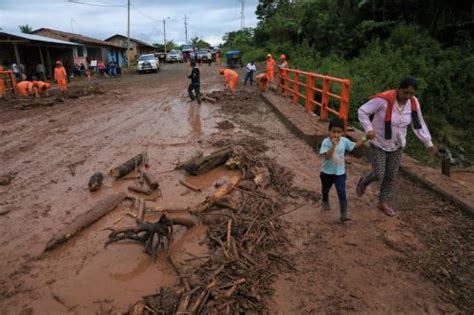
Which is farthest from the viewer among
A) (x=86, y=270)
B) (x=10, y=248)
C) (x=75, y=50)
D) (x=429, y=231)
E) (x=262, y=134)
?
(x=75, y=50)

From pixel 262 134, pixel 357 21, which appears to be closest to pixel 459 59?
pixel 357 21

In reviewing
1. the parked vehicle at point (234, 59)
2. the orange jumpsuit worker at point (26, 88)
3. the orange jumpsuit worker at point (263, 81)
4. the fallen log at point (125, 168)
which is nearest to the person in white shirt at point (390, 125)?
the fallen log at point (125, 168)

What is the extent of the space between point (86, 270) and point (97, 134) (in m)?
5.95

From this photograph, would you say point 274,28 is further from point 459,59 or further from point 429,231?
point 429,231

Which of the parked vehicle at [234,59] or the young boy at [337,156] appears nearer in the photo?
the young boy at [337,156]

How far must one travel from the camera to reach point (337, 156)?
174 inches

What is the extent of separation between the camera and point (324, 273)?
11.6ft

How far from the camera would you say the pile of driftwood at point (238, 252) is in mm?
3051

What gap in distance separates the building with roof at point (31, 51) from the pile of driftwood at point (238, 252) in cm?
2046

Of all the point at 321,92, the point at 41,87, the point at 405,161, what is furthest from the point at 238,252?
the point at 41,87

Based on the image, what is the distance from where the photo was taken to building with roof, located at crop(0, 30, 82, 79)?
21.5 m

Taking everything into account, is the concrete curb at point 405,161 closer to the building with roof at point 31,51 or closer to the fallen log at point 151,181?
the fallen log at point 151,181

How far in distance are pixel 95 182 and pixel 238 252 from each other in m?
2.87

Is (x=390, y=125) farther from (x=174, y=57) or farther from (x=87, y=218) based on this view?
(x=174, y=57)
